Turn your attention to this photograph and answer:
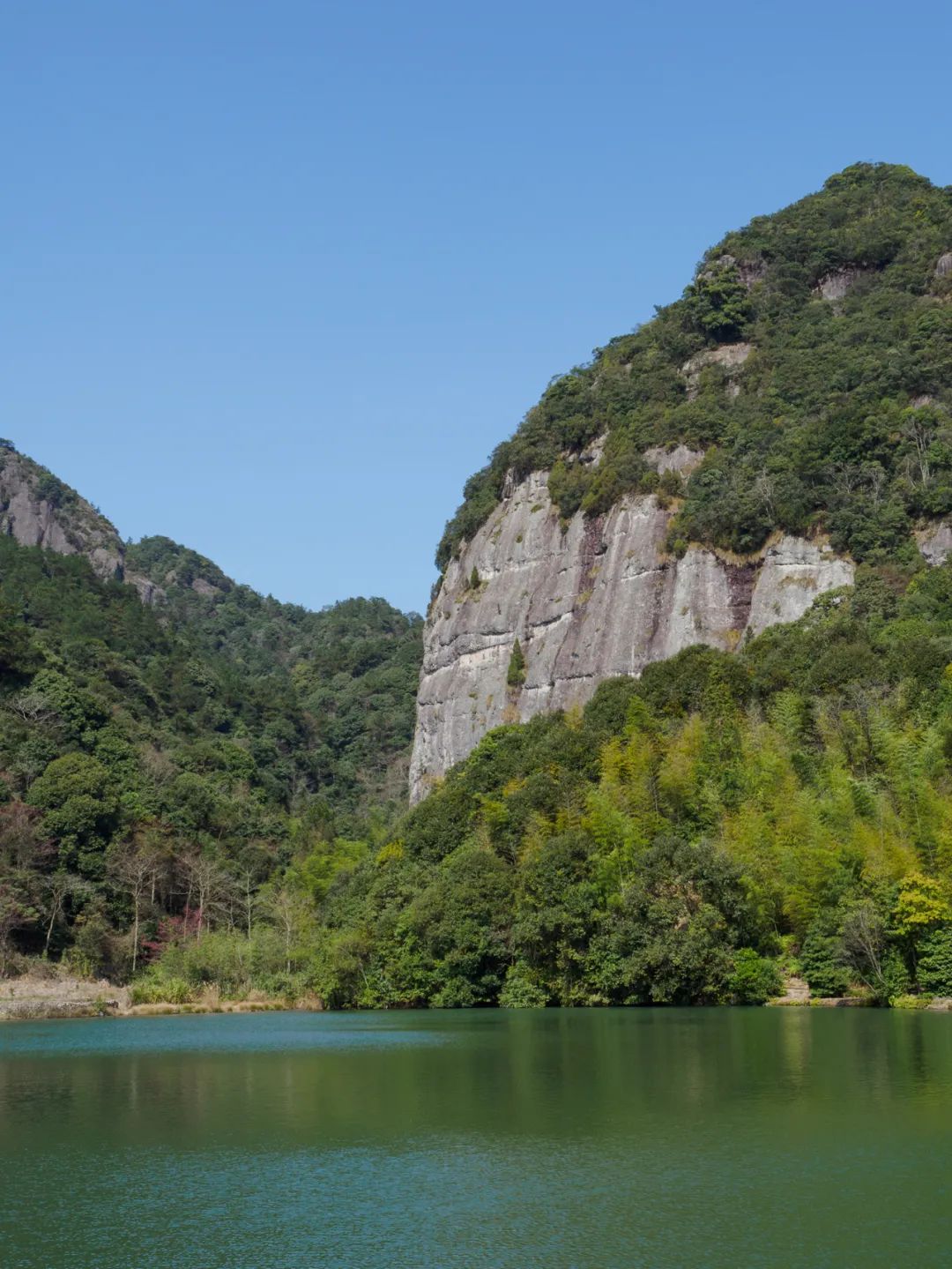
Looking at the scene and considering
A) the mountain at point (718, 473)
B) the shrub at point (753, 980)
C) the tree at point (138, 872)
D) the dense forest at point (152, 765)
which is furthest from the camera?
the mountain at point (718, 473)

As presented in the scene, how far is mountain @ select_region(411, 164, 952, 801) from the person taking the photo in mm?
82062

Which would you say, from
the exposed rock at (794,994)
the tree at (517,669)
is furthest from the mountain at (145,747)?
the exposed rock at (794,994)

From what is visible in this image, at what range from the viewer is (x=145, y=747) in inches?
3784

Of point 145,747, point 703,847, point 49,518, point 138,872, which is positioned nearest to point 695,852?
point 703,847

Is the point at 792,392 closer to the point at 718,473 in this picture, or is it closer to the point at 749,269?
the point at 718,473

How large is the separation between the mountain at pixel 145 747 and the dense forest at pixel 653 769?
336 millimetres

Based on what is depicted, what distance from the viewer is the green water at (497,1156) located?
52.7 feet

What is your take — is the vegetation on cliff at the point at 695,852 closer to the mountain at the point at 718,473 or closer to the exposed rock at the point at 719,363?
the mountain at the point at 718,473

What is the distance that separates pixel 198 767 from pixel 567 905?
5575cm

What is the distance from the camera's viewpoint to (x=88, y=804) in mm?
73812

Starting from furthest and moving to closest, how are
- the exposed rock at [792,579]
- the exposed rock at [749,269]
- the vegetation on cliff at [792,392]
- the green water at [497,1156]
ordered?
the exposed rock at [749,269] → the vegetation on cliff at [792,392] → the exposed rock at [792,579] → the green water at [497,1156]

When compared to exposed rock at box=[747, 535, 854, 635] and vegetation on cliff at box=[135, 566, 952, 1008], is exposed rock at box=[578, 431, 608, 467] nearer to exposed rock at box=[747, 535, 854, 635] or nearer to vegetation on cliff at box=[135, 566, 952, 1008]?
exposed rock at box=[747, 535, 854, 635]

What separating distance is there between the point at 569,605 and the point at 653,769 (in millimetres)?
35252

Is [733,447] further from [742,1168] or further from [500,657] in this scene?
[742,1168]
